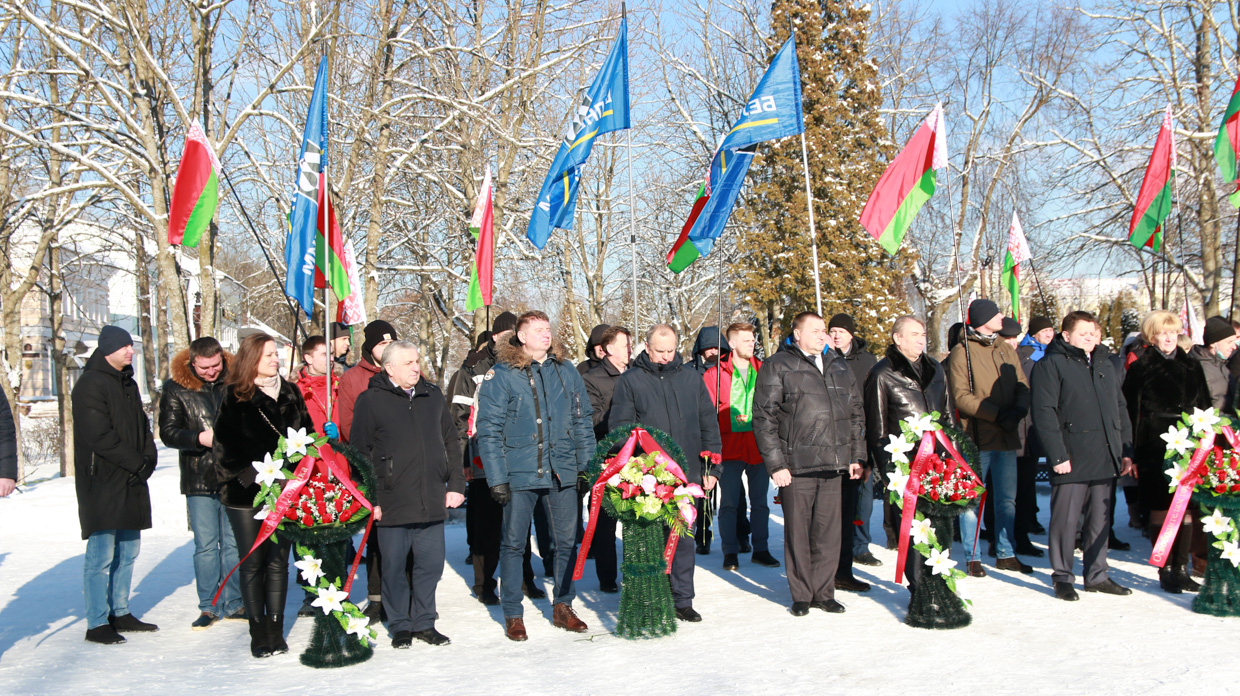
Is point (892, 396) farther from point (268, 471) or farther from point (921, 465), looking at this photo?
point (268, 471)

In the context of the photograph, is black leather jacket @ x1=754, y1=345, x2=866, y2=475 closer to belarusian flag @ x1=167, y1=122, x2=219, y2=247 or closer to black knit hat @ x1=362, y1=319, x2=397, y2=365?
black knit hat @ x1=362, y1=319, x2=397, y2=365

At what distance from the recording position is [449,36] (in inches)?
728

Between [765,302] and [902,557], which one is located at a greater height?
[765,302]

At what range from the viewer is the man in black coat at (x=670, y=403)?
22.3 ft

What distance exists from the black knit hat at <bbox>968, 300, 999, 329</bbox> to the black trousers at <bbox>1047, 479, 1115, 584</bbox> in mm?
1591

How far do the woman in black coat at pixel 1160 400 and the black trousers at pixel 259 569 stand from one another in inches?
234

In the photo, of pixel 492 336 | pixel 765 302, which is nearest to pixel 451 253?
pixel 765 302

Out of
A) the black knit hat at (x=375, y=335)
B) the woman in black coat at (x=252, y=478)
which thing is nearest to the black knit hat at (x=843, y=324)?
the black knit hat at (x=375, y=335)

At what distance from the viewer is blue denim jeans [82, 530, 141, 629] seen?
629 centimetres

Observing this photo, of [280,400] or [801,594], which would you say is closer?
[280,400]

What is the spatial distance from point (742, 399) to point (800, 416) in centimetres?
228

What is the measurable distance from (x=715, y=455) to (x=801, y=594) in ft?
3.59

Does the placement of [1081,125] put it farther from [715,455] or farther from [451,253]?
[715,455]

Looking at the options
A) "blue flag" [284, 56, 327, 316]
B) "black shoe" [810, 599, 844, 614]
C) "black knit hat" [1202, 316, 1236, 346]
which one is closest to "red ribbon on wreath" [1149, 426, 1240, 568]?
"black shoe" [810, 599, 844, 614]
